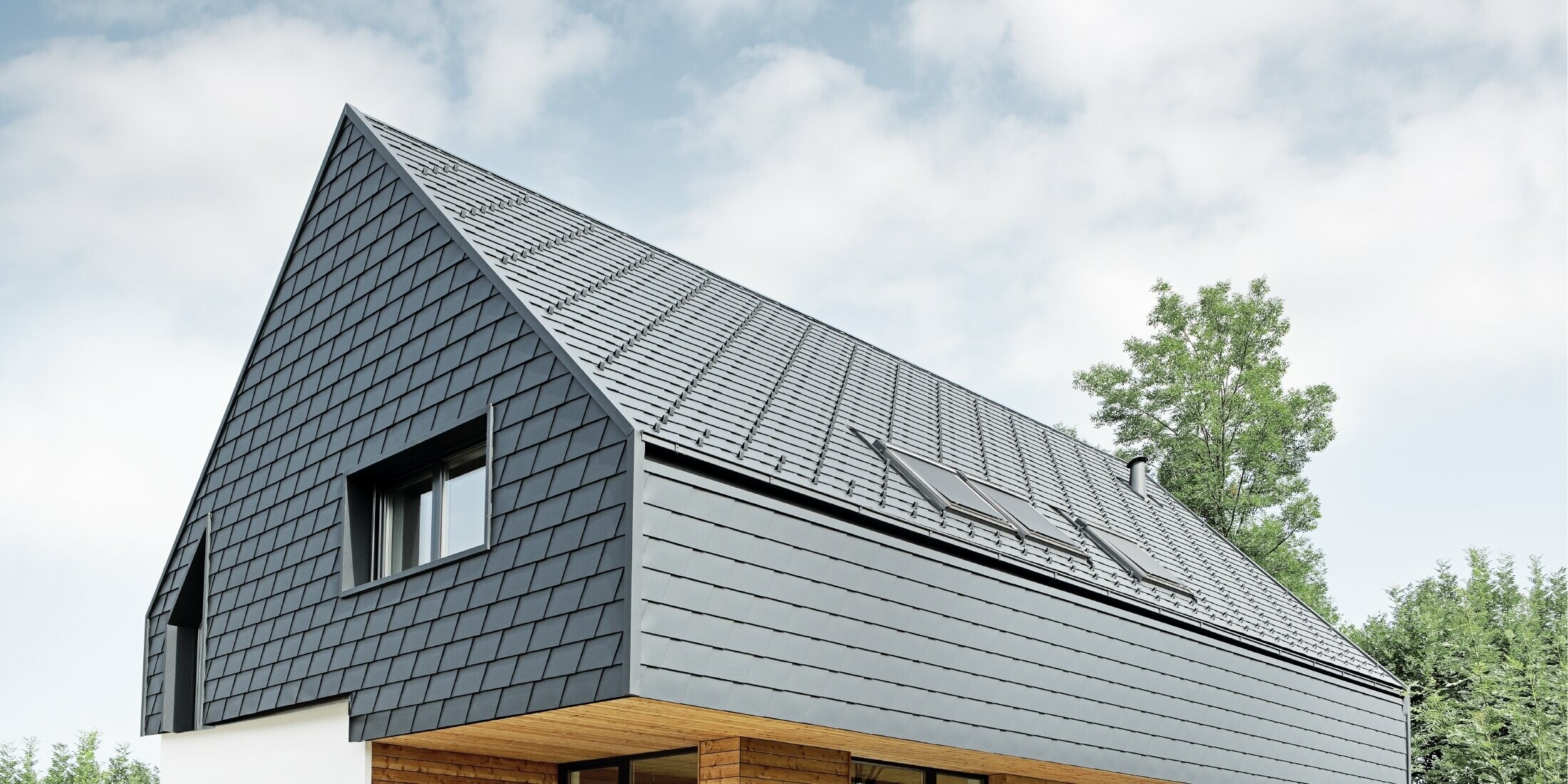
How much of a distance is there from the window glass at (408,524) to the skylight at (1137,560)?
604 cm

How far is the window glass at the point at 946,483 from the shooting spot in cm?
938

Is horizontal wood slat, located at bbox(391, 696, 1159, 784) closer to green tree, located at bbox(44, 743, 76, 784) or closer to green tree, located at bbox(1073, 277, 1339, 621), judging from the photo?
green tree, located at bbox(1073, 277, 1339, 621)

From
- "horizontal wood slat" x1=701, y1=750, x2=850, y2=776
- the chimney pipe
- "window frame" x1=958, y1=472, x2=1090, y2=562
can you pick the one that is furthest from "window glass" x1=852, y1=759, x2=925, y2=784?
the chimney pipe

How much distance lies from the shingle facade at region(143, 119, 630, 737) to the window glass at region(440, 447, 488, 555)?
1.11 ft

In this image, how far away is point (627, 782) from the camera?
8.77 meters

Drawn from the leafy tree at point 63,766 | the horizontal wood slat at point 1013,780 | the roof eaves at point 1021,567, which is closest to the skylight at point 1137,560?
the roof eaves at point 1021,567

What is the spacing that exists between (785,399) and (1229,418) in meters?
17.9

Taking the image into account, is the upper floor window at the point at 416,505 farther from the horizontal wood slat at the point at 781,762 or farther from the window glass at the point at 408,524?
the horizontal wood slat at the point at 781,762

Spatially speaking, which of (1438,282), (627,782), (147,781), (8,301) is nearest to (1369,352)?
(1438,282)

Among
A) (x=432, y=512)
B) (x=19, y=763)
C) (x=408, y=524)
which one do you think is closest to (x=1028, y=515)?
(x=432, y=512)

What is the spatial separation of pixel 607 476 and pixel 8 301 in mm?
17091

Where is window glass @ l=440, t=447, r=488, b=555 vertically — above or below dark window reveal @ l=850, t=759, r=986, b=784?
above

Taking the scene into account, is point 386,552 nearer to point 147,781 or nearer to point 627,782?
point 627,782

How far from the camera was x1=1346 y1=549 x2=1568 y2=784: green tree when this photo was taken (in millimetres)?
18109
